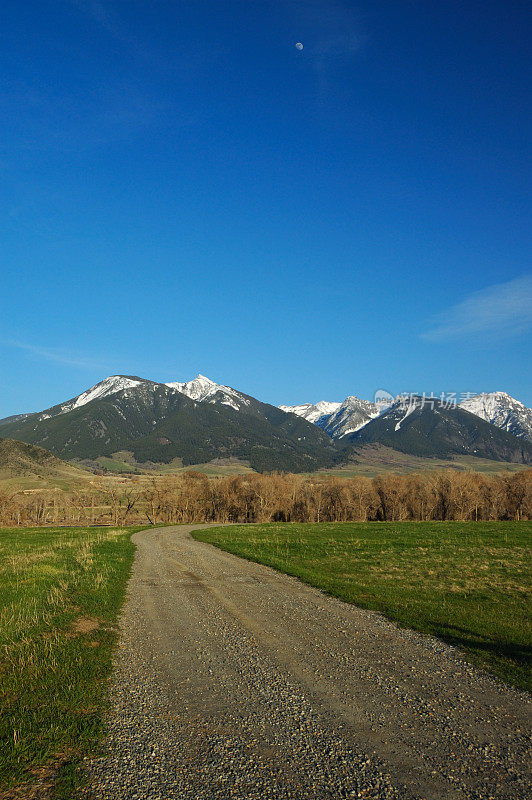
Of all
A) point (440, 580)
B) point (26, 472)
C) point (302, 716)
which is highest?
point (302, 716)

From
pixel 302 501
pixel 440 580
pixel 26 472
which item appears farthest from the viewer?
pixel 26 472

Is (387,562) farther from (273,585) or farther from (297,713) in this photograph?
(297,713)

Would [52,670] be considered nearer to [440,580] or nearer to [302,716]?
[302,716]

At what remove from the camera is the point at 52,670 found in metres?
11.2

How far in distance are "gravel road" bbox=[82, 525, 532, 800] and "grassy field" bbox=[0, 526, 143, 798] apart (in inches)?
20.8

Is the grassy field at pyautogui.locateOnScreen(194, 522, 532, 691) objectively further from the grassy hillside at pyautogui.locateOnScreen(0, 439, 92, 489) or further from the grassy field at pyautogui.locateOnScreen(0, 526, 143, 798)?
the grassy hillside at pyautogui.locateOnScreen(0, 439, 92, 489)

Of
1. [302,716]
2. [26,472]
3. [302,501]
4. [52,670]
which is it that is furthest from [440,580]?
[26,472]

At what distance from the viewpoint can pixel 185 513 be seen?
101750 mm

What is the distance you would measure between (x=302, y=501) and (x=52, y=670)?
8774 cm

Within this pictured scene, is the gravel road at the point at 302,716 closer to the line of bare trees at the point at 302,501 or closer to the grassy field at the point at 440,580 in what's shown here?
the grassy field at the point at 440,580

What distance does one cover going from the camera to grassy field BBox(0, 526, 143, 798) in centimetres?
739

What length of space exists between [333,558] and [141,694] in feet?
79.1

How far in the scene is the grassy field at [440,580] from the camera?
44.9 feet

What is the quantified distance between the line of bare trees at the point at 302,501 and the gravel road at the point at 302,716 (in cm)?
8113
